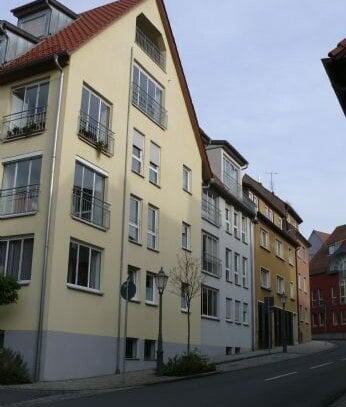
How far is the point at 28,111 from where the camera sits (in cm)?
2211

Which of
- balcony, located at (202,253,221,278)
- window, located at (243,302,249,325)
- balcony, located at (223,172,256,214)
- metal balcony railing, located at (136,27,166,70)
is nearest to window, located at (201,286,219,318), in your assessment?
balcony, located at (202,253,221,278)

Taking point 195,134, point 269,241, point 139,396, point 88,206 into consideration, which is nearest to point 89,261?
point 88,206

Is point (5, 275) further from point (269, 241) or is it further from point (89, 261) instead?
point (269, 241)

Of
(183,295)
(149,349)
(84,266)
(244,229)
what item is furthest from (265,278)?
(84,266)

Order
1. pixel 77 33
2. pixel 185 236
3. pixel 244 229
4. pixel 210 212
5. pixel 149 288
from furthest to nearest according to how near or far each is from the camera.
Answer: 1. pixel 244 229
2. pixel 210 212
3. pixel 185 236
4. pixel 149 288
5. pixel 77 33

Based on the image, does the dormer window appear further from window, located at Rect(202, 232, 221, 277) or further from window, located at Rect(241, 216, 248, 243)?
window, located at Rect(241, 216, 248, 243)

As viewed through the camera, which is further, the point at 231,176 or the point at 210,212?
the point at 231,176

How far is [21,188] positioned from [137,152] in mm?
6268

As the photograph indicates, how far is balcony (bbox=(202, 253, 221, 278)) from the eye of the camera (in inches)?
1268

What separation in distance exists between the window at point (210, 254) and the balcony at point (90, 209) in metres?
10.3

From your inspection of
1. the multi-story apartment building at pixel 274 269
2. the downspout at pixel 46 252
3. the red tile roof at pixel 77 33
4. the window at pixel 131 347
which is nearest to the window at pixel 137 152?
the red tile roof at pixel 77 33

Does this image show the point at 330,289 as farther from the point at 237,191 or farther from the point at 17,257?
the point at 17,257

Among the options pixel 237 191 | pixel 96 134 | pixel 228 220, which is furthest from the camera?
pixel 237 191

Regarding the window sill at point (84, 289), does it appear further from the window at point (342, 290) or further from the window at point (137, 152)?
the window at point (342, 290)
